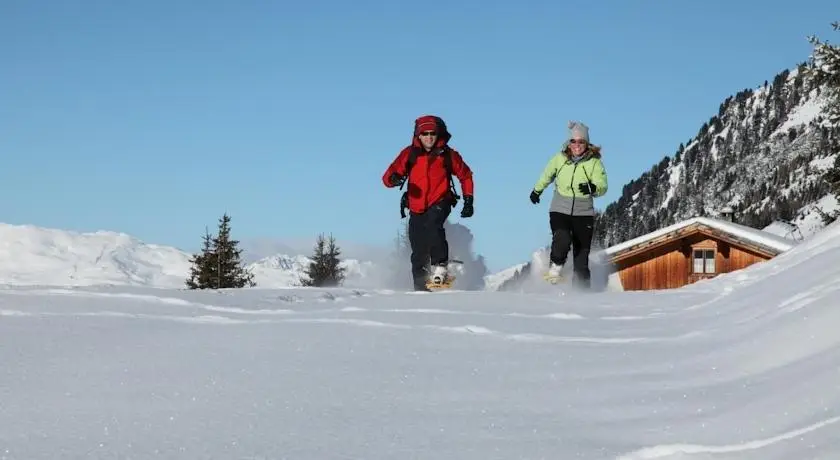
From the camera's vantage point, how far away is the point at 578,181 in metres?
9.55

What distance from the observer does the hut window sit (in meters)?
26.1

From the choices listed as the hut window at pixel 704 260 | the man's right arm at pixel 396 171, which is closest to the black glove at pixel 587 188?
the man's right arm at pixel 396 171

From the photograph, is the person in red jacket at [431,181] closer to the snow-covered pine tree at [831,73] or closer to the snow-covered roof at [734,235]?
the snow-covered pine tree at [831,73]

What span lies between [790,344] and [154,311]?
3.19 m

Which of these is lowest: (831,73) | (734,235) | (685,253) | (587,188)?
(587,188)

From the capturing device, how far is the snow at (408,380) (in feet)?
7.17

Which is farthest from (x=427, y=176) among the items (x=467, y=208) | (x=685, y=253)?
(x=685, y=253)

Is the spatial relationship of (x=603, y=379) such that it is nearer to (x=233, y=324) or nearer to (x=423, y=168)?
(x=233, y=324)

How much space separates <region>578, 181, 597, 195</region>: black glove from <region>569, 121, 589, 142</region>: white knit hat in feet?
1.86

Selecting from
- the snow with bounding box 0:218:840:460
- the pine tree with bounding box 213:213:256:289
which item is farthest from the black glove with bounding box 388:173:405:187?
the pine tree with bounding box 213:213:256:289

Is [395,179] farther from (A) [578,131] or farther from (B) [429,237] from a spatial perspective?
(A) [578,131]

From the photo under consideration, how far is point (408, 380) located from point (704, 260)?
82.9ft

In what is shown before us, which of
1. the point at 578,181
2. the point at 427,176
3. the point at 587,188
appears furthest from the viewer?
the point at 578,181

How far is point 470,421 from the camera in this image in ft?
8.18
